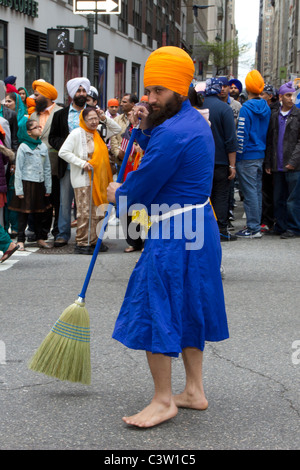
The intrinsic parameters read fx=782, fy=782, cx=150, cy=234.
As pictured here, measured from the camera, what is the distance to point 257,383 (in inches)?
182

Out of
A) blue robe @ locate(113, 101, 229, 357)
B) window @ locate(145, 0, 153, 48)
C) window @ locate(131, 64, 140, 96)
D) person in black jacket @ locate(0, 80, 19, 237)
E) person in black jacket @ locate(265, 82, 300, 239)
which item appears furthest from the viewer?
window @ locate(145, 0, 153, 48)

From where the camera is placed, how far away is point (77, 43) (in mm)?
13133

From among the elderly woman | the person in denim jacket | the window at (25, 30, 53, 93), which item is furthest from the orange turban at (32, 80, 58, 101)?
the window at (25, 30, 53, 93)

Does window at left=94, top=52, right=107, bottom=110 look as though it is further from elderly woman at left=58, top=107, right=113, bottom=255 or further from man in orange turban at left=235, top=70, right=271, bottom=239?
elderly woman at left=58, top=107, right=113, bottom=255

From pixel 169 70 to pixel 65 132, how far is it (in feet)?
20.3

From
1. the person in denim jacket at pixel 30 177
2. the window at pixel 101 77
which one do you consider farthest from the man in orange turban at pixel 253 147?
the window at pixel 101 77

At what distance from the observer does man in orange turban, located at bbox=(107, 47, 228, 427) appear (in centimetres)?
376

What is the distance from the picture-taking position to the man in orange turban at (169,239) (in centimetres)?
376

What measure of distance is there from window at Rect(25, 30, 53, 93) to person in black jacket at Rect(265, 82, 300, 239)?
37.4ft

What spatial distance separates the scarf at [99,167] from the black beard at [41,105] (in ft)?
4.49

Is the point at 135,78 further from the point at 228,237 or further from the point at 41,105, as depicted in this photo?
the point at 228,237

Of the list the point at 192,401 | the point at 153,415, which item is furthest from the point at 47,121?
the point at 153,415
